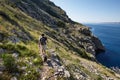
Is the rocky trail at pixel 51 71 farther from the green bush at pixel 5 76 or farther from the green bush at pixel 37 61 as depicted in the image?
the green bush at pixel 5 76

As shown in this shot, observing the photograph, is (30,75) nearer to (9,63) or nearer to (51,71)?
(51,71)

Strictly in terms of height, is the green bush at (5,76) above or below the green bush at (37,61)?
below

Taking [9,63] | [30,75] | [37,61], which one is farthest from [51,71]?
[9,63]

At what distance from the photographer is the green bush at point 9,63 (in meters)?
21.7

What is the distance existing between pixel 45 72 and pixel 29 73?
1899 mm

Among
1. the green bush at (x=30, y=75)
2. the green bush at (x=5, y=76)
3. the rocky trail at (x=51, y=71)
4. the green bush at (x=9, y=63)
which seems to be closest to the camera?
the green bush at (x=5, y=76)

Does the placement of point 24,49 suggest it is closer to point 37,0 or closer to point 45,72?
point 45,72

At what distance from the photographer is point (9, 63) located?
72.9ft

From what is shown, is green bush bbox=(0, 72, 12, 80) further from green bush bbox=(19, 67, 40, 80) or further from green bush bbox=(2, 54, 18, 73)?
green bush bbox=(19, 67, 40, 80)

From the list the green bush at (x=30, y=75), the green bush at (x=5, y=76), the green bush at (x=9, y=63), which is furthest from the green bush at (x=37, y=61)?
the green bush at (x=5, y=76)

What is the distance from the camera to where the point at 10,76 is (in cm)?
2067

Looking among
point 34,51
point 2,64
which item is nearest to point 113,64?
point 34,51

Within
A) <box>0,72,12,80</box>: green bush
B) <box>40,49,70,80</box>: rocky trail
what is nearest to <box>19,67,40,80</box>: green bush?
<box>40,49,70,80</box>: rocky trail

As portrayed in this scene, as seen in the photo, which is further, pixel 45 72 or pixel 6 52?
pixel 6 52
